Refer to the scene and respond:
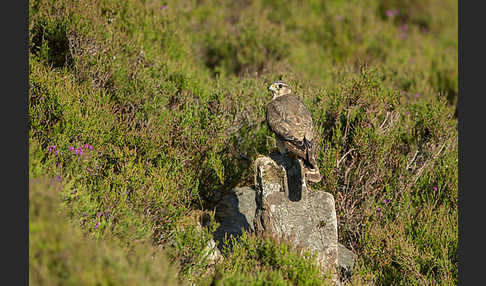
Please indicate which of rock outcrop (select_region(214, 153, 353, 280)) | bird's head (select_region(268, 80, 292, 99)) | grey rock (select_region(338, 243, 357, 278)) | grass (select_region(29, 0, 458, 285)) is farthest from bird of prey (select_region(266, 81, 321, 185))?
grey rock (select_region(338, 243, 357, 278))

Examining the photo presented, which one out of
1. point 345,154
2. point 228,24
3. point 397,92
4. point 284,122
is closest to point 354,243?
point 345,154

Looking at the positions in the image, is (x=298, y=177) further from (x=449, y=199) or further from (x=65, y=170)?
(x=449, y=199)

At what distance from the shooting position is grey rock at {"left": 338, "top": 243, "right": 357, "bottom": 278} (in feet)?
17.5

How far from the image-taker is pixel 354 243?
19.5 feet

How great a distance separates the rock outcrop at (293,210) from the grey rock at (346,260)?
44 centimetres

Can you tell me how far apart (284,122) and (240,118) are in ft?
8.04

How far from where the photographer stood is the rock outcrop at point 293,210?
15.8 ft

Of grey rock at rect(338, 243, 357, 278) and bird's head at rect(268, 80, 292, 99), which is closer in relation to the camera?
grey rock at rect(338, 243, 357, 278)

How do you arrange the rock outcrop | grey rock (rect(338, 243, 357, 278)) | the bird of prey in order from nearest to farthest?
the bird of prey, the rock outcrop, grey rock (rect(338, 243, 357, 278))

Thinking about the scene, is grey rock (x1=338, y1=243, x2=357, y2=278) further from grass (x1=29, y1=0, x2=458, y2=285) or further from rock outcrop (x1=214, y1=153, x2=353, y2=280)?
rock outcrop (x1=214, y1=153, x2=353, y2=280)

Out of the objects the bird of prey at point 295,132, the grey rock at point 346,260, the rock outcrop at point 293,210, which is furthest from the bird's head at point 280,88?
the grey rock at point 346,260

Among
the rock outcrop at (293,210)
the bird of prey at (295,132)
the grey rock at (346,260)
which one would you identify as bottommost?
the grey rock at (346,260)

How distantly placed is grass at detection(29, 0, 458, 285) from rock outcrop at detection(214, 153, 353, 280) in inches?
12.5

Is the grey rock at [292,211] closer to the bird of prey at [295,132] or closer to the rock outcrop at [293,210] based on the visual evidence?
the rock outcrop at [293,210]
